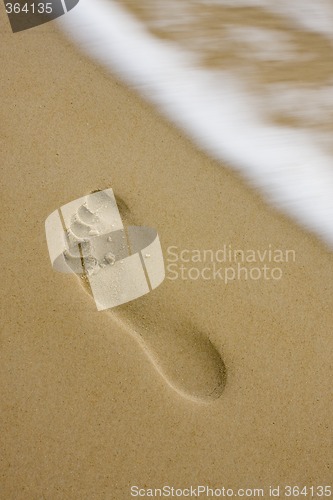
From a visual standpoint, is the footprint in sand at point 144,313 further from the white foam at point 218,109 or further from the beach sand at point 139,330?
the white foam at point 218,109

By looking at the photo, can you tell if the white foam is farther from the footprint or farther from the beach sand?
the footprint

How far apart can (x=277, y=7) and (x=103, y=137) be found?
769mm

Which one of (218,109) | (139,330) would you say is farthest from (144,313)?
(218,109)

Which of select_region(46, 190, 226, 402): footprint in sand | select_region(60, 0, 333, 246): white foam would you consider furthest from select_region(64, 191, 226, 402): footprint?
select_region(60, 0, 333, 246): white foam

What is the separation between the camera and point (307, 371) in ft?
4.46

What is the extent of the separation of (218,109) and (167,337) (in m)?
0.78

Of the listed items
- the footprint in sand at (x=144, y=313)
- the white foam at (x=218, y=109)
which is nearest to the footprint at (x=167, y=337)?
the footprint in sand at (x=144, y=313)

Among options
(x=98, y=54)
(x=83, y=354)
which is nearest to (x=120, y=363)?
(x=83, y=354)

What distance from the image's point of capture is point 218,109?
1.42 m

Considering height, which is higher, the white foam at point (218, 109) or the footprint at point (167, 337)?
the white foam at point (218, 109)

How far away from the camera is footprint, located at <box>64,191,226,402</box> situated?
1335mm

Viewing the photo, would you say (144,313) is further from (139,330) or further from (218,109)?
(218,109)

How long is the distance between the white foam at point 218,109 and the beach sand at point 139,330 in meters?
0.08

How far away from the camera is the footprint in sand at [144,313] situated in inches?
52.3
